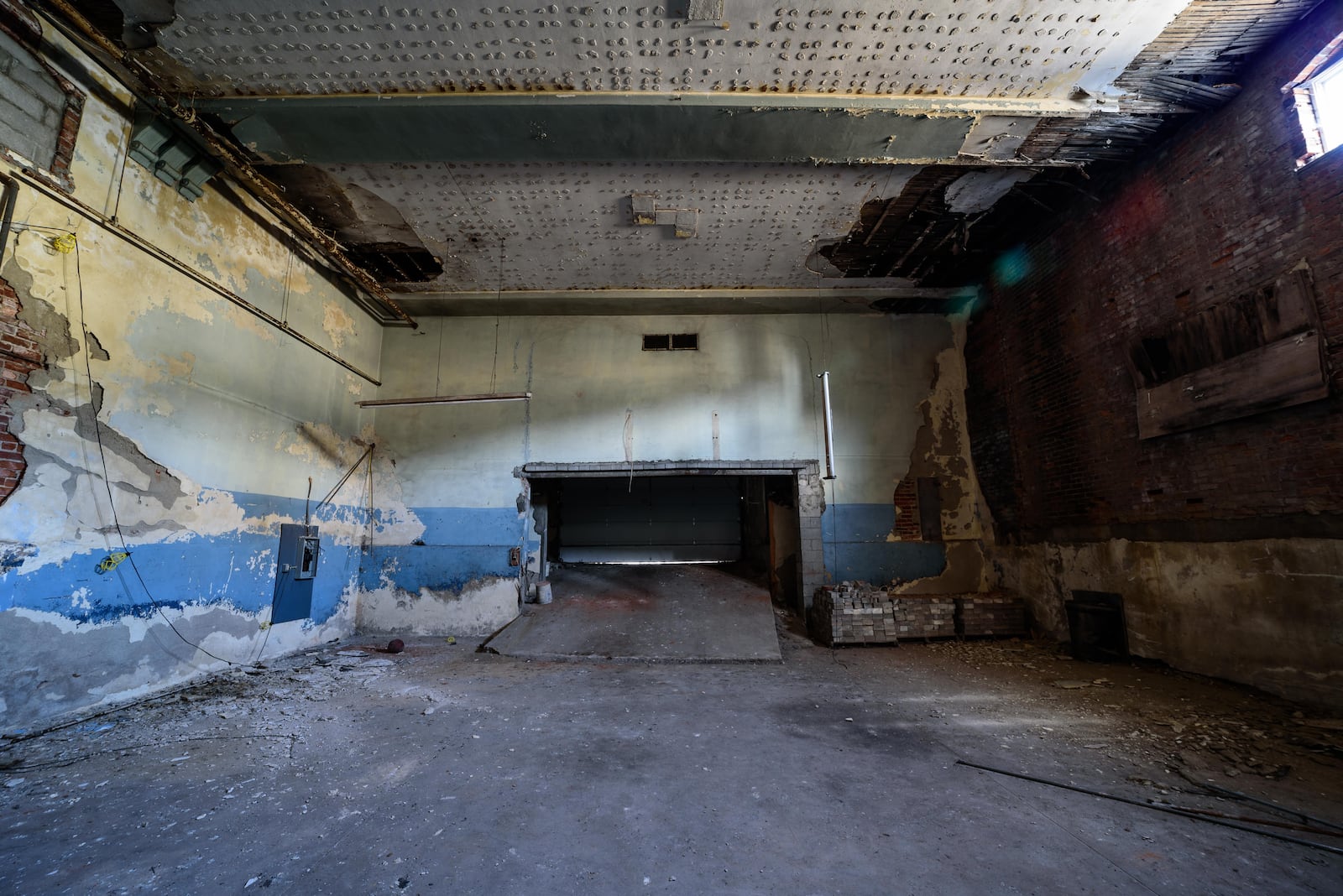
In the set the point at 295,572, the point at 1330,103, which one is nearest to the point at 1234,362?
the point at 1330,103

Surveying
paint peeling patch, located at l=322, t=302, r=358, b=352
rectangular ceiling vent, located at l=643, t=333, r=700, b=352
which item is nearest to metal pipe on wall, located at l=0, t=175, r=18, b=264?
paint peeling patch, located at l=322, t=302, r=358, b=352

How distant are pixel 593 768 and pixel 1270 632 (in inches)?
201

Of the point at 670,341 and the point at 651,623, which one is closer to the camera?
the point at 651,623

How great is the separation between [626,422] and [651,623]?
2880 mm

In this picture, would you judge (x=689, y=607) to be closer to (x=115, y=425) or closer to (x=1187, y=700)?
(x=1187, y=700)

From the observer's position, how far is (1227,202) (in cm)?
440

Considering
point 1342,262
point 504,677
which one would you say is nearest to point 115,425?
point 504,677

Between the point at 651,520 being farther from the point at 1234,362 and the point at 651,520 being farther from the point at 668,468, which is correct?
the point at 1234,362

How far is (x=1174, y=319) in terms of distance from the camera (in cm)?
483

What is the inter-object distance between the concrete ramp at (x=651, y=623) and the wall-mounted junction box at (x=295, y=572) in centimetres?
226

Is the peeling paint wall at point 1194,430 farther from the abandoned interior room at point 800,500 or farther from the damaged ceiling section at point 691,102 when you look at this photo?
the damaged ceiling section at point 691,102

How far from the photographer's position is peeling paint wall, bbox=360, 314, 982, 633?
775 centimetres

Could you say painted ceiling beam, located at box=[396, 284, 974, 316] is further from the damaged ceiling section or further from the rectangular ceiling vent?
the damaged ceiling section

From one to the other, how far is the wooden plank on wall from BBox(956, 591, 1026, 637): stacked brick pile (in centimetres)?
258
